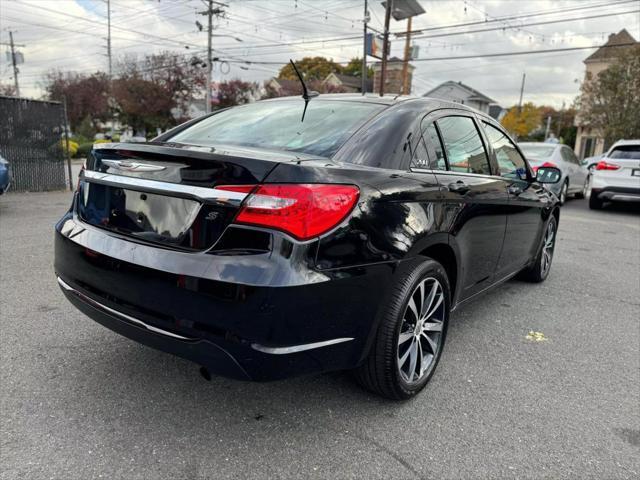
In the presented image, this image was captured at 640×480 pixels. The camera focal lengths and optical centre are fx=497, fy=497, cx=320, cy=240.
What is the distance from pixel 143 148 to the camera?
7.57 ft

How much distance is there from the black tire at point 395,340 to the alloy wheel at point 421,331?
1 centimetres

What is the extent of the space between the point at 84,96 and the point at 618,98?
4327 cm

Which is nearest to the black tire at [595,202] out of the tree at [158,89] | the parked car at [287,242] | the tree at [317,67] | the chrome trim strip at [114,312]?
the parked car at [287,242]

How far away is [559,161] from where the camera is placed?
11125 millimetres

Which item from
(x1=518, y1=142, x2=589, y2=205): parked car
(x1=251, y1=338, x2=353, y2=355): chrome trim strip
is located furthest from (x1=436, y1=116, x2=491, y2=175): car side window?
(x1=518, y1=142, x2=589, y2=205): parked car

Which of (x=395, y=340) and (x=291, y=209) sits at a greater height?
(x=291, y=209)

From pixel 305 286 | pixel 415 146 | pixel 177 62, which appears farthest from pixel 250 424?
pixel 177 62

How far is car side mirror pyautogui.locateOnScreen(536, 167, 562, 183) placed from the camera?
431 centimetres

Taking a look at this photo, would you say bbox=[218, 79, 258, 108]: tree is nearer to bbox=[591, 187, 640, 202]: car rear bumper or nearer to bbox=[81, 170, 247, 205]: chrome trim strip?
bbox=[591, 187, 640, 202]: car rear bumper

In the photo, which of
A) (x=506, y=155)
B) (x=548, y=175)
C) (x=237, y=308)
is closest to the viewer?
(x=237, y=308)

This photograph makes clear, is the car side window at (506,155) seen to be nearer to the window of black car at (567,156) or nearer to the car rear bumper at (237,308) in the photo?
the car rear bumper at (237,308)

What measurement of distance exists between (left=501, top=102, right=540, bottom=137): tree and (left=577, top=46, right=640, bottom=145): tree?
2551 cm

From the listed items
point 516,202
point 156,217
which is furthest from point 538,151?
point 156,217

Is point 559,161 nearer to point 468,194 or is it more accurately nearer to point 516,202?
point 516,202
